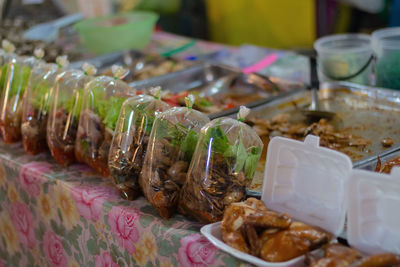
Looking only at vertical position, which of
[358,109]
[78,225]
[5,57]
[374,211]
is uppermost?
[5,57]

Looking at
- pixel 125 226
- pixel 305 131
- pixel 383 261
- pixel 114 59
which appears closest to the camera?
pixel 383 261

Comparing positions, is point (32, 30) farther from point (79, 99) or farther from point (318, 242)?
point (318, 242)

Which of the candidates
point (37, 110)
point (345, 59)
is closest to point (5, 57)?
point (37, 110)

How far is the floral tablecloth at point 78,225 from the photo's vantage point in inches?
43.9

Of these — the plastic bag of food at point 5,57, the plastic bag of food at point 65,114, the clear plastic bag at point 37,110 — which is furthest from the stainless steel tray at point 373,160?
the plastic bag of food at point 5,57

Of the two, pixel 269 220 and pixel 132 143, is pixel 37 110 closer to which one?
pixel 132 143

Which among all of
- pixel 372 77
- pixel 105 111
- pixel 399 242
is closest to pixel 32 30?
pixel 105 111

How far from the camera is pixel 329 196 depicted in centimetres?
96

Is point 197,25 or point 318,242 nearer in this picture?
point 318,242

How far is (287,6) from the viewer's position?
392 centimetres

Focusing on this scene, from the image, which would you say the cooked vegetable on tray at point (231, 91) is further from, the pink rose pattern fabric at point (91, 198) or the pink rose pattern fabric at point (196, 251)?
the pink rose pattern fabric at point (196, 251)

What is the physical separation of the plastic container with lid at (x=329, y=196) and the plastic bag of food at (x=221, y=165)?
0.06 metres

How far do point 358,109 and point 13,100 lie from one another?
120 cm

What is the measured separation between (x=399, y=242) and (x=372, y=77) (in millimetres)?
1160
